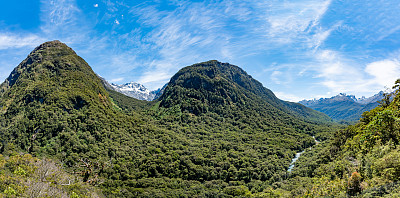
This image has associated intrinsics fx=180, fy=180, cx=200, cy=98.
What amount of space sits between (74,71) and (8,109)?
69.6 m

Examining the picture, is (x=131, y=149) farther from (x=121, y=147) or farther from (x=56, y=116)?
(x=56, y=116)

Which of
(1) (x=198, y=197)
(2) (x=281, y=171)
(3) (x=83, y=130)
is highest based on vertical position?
(3) (x=83, y=130)

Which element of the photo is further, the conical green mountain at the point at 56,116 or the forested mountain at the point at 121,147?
the conical green mountain at the point at 56,116

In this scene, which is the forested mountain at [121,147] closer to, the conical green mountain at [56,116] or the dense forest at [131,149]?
the conical green mountain at [56,116]

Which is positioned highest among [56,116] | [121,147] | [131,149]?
[56,116]

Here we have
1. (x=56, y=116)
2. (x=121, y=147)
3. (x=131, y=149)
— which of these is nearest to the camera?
(x=56, y=116)

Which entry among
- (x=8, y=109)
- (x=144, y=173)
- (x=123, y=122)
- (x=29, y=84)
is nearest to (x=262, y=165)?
(x=144, y=173)

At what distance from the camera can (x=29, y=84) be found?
520ft

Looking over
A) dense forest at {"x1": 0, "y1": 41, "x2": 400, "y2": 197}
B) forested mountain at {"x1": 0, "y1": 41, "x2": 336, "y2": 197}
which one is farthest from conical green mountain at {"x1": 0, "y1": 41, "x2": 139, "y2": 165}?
dense forest at {"x1": 0, "y1": 41, "x2": 400, "y2": 197}

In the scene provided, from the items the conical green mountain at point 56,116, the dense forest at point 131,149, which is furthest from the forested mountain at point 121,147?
the dense forest at point 131,149

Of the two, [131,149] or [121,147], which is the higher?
[121,147]

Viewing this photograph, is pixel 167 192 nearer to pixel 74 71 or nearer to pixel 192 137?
pixel 192 137

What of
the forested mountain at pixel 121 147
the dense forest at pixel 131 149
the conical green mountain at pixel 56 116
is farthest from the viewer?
the conical green mountain at pixel 56 116

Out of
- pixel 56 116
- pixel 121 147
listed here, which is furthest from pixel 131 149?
pixel 56 116
